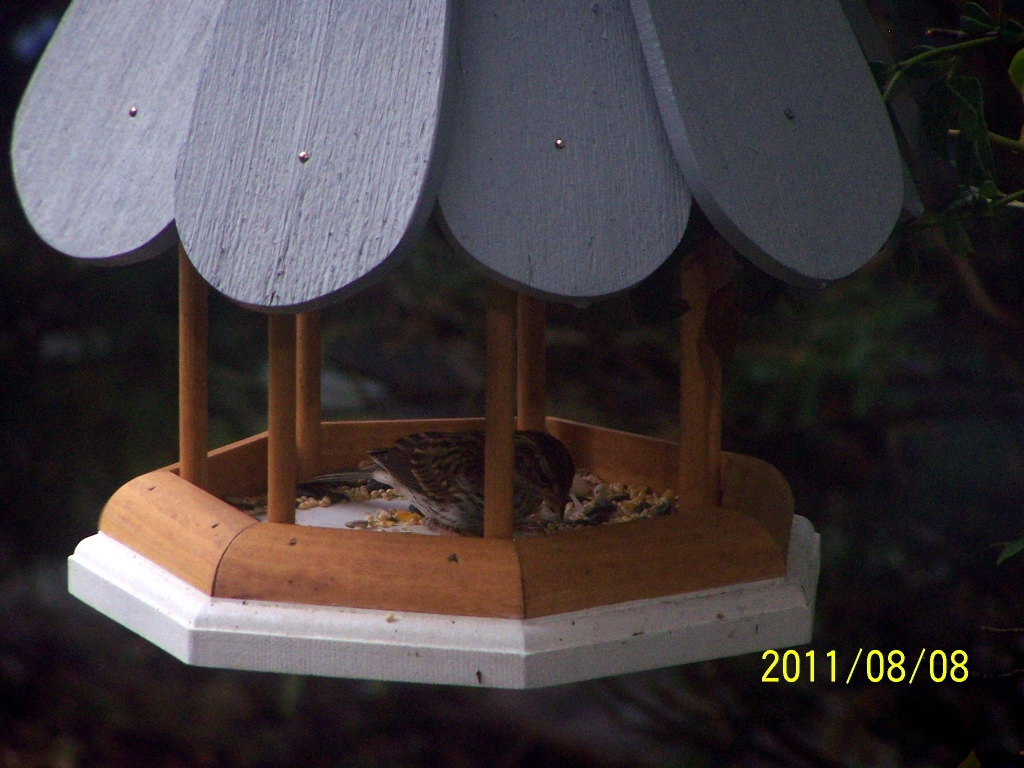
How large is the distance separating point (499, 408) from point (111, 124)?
472mm

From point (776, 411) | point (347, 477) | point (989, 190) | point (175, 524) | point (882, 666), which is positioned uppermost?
point (989, 190)

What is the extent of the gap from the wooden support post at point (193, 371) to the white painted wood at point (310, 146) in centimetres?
30

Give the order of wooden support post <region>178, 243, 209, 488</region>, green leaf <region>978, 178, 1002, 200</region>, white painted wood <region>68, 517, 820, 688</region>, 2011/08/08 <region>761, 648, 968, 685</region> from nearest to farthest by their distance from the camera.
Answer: white painted wood <region>68, 517, 820, 688</region> < green leaf <region>978, 178, 1002, 200</region> < wooden support post <region>178, 243, 209, 488</region> < 2011/08/08 <region>761, 648, 968, 685</region>

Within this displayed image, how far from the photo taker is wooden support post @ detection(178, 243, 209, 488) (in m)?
1.24

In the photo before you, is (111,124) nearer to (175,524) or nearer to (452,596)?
(175,524)

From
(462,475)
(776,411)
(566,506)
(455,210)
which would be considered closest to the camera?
(455,210)

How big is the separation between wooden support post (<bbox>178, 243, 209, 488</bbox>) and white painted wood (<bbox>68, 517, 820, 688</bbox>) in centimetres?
22

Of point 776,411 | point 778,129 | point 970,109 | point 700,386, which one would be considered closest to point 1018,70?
point 970,109

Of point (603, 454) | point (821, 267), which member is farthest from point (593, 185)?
point (603, 454)

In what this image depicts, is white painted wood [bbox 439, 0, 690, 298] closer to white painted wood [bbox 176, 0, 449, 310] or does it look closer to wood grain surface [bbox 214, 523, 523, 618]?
white painted wood [bbox 176, 0, 449, 310]

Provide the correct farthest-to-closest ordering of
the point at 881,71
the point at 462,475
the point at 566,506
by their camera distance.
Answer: the point at 566,506 → the point at 462,475 → the point at 881,71

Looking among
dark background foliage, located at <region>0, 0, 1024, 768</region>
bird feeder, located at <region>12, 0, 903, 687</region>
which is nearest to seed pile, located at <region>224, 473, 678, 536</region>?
bird feeder, located at <region>12, 0, 903, 687</region>

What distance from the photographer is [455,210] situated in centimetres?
87

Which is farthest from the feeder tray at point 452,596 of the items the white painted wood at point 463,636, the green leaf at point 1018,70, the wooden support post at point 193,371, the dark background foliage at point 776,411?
the dark background foliage at point 776,411
